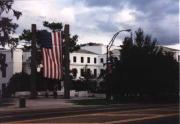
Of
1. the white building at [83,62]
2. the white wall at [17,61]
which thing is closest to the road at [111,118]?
the white wall at [17,61]

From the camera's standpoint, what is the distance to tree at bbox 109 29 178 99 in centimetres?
6869

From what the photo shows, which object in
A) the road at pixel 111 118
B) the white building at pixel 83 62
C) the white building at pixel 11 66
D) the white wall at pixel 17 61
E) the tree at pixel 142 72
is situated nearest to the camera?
the road at pixel 111 118

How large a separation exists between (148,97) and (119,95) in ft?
15.1

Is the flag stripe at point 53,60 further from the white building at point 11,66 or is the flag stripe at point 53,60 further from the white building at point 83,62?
the white building at point 83,62

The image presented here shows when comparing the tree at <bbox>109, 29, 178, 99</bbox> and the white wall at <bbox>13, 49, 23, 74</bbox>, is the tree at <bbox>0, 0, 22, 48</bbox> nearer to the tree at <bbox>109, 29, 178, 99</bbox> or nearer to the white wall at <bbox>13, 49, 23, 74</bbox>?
the tree at <bbox>109, 29, 178, 99</bbox>

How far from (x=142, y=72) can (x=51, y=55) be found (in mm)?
18710

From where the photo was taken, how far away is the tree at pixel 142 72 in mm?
Result: 68688

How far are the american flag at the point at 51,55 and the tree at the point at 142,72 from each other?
1410 cm

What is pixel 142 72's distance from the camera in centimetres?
6906

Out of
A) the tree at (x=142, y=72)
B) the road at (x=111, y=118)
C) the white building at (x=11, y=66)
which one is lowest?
the road at (x=111, y=118)

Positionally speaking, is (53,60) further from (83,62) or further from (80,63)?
(83,62)

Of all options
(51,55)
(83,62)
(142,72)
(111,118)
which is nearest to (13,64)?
(83,62)

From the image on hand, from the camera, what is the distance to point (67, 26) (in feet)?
219

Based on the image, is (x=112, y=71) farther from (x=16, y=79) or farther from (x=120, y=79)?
(x=16, y=79)
